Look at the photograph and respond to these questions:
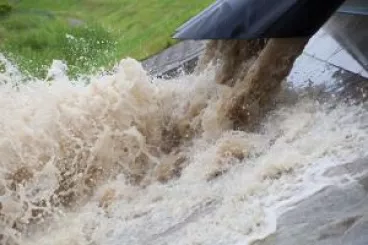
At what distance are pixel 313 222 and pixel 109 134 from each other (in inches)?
115

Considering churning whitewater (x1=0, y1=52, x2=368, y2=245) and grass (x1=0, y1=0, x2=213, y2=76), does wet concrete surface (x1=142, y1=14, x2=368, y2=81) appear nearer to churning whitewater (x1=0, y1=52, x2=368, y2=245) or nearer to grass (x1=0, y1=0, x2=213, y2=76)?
churning whitewater (x1=0, y1=52, x2=368, y2=245)

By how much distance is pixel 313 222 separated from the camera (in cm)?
401

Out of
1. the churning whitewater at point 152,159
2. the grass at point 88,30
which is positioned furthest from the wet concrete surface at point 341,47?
the grass at point 88,30

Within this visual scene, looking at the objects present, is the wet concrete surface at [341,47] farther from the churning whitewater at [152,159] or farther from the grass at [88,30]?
the grass at [88,30]

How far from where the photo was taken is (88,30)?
1145cm

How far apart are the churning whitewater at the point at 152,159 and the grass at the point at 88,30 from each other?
269cm

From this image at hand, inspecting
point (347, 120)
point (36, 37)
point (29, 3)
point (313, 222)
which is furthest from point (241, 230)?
point (29, 3)

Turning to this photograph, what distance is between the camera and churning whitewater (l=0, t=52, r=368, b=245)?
15.1ft

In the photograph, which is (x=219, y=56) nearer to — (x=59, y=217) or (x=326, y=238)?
(x=59, y=217)

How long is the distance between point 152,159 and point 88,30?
5.64m

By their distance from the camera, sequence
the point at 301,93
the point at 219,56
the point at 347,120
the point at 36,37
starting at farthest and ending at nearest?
1. the point at 36,37
2. the point at 219,56
3. the point at 301,93
4. the point at 347,120

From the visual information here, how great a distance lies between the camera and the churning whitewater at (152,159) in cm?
461

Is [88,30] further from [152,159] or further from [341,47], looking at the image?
[152,159]

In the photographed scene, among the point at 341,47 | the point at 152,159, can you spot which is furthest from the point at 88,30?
the point at 152,159
